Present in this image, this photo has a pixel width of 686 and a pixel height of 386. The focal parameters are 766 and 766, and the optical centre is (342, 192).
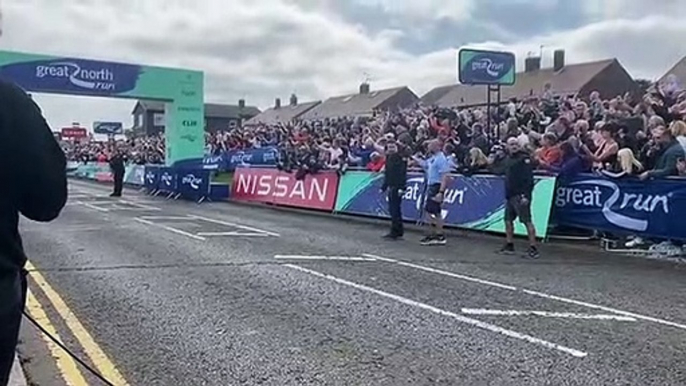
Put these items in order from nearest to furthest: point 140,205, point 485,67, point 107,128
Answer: point 485,67, point 140,205, point 107,128

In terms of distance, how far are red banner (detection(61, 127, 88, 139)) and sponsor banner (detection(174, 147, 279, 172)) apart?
52.3m

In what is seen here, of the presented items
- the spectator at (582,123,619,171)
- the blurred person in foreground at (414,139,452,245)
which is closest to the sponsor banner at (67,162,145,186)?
the blurred person in foreground at (414,139,452,245)

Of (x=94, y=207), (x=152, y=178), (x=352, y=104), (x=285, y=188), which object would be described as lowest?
(x=94, y=207)

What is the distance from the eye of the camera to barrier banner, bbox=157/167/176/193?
29203 millimetres

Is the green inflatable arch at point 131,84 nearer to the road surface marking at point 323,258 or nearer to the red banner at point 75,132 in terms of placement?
the road surface marking at point 323,258

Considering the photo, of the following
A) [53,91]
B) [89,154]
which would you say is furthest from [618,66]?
[53,91]

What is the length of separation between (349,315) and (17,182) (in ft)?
16.0

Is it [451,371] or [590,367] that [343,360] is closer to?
[451,371]

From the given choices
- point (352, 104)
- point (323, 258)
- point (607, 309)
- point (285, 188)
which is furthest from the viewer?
point (352, 104)

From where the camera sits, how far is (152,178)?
31844 mm

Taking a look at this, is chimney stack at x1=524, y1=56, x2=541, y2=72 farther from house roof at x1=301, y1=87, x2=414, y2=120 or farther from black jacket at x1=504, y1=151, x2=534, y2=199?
black jacket at x1=504, y1=151, x2=534, y2=199

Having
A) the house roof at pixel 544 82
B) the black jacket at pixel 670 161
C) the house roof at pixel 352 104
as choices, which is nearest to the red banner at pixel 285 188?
the black jacket at pixel 670 161

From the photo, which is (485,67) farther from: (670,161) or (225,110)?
(225,110)

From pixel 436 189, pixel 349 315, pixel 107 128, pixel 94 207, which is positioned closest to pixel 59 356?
pixel 349 315
